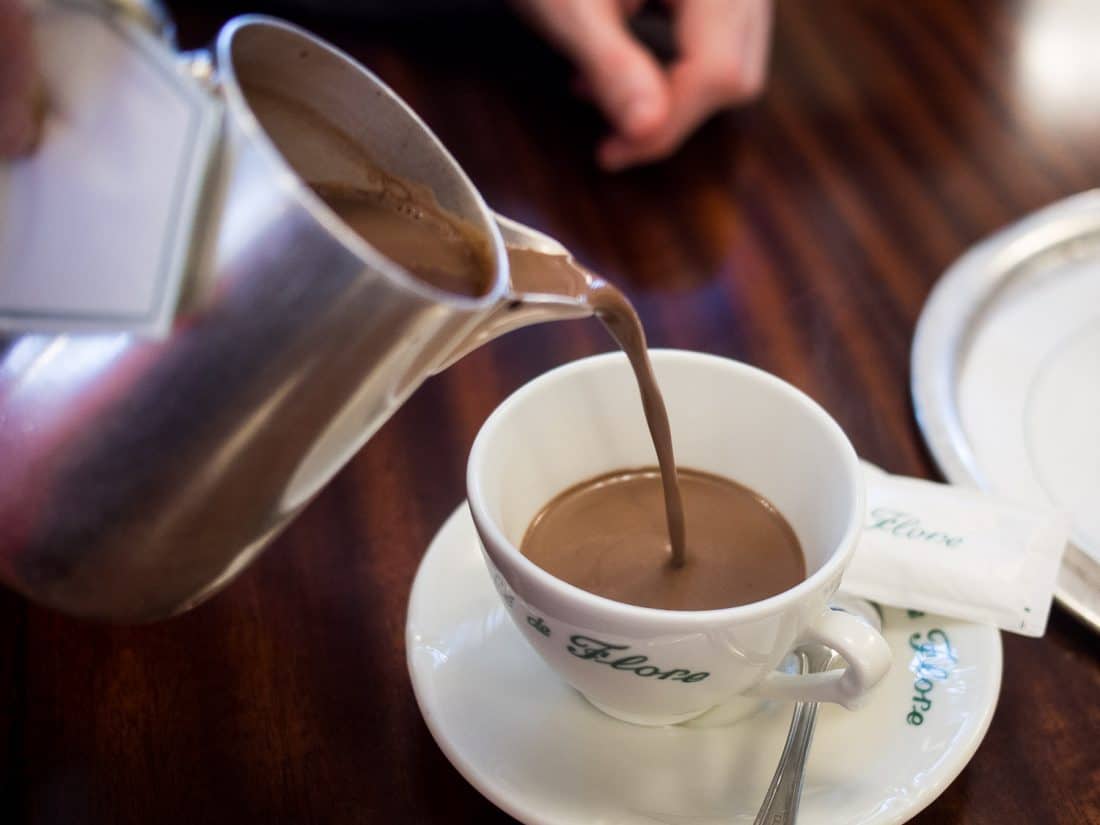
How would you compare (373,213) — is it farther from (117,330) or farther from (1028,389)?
(1028,389)

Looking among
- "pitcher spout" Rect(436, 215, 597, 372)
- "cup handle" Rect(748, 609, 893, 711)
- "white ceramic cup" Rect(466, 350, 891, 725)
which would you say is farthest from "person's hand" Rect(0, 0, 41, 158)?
"cup handle" Rect(748, 609, 893, 711)

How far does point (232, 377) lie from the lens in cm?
43

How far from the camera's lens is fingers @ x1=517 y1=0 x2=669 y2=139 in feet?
3.64

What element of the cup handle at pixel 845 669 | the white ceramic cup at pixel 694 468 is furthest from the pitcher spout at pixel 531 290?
the cup handle at pixel 845 669

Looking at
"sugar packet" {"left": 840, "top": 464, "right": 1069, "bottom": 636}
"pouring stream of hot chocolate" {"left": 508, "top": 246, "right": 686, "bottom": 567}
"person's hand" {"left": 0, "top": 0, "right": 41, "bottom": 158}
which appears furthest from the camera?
"sugar packet" {"left": 840, "top": 464, "right": 1069, "bottom": 636}

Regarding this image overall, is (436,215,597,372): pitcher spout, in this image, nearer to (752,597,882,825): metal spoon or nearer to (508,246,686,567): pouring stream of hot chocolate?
(508,246,686,567): pouring stream of hot chocolate

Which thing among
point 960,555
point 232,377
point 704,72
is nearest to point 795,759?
point 960,555

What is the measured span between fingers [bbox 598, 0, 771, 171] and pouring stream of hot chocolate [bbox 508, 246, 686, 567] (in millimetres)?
501

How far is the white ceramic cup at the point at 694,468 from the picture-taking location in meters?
0.56

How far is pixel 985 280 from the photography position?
0.99 metres

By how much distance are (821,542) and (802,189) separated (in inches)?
22.4

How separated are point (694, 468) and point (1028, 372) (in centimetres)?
35

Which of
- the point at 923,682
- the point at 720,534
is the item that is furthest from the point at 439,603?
the point at 923,682

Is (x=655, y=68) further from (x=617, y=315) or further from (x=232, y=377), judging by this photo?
(x=232, y=377)
